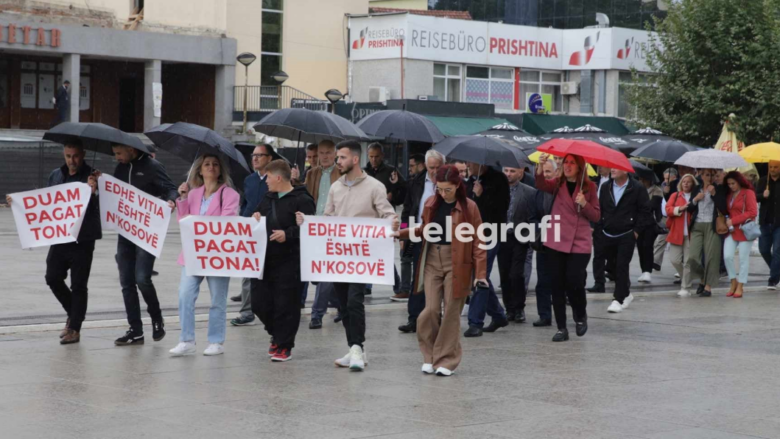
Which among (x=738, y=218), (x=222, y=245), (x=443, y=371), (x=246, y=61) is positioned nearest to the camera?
(x=443, y=371)

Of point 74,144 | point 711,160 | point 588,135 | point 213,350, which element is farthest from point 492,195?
point 588,135

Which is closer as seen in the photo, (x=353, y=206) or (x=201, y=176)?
(x=353, y=206)

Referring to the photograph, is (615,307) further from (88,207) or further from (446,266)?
(88,207)

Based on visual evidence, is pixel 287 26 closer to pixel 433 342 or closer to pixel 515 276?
pixel 515 276

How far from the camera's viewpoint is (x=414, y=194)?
42.1 ft

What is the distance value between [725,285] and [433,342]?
962 cm

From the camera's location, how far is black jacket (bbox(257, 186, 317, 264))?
31.3ft

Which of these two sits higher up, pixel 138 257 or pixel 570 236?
pixel 570 236

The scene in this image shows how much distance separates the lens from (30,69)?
136 feet

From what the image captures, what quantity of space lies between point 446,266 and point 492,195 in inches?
104

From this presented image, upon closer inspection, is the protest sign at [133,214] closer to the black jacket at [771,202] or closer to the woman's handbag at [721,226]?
the woman's handbag at [721,226]

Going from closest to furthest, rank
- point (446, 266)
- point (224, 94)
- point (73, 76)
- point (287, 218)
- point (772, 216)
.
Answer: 1. point (446, 266)
2. point (287, 218)
3. point (772, 216)
4. point (73, 76)
5. point (224, 94)

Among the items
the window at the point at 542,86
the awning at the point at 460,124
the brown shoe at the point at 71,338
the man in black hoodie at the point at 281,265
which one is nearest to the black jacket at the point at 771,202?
the man in black hoodie at the point at 281,265

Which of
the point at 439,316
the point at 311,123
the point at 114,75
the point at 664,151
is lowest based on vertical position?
the point at 439,316
